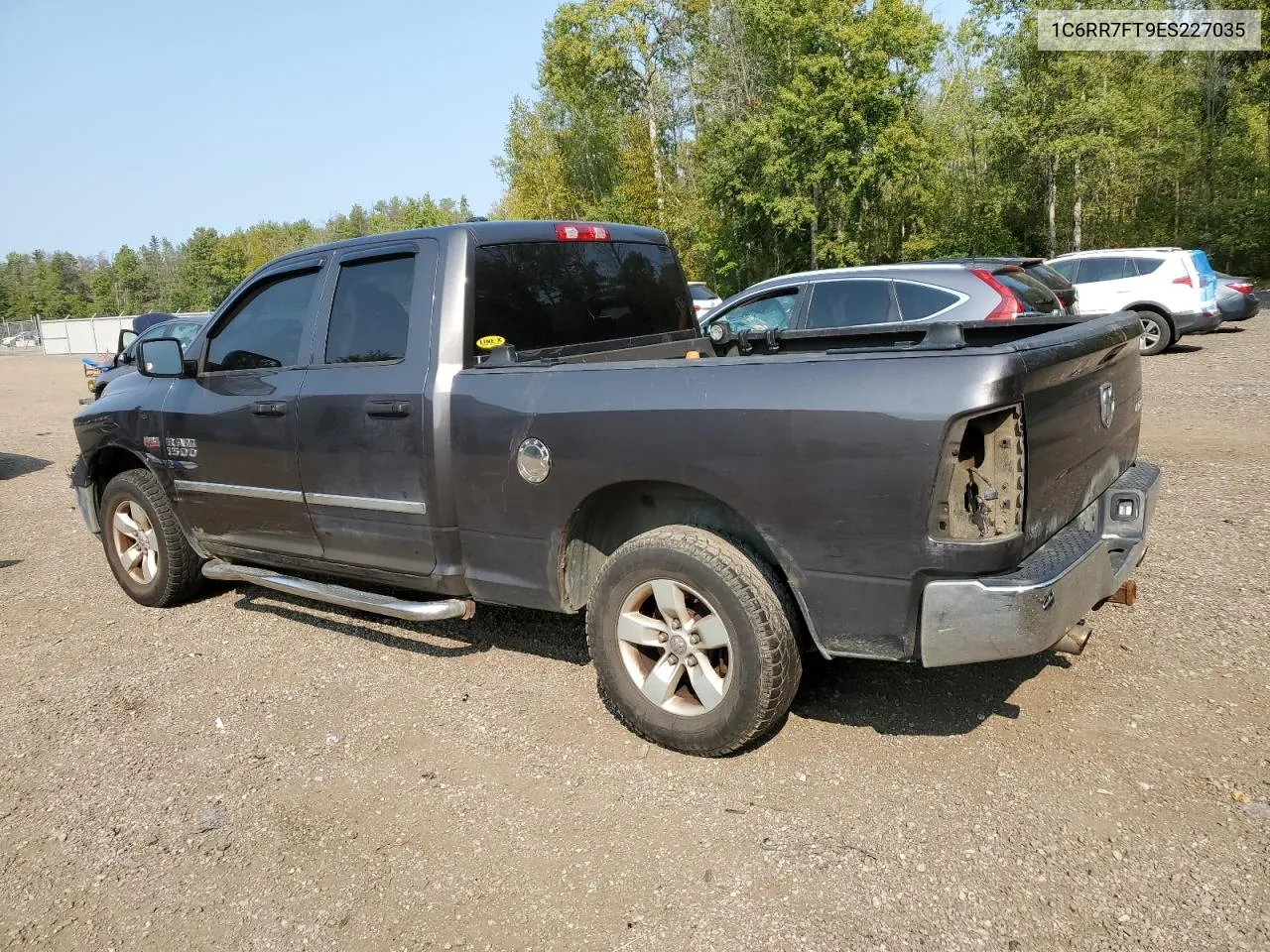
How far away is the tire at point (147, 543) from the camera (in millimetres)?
5184

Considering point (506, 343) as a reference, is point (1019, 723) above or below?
below

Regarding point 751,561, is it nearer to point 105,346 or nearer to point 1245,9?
point 1245,9

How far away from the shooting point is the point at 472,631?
477 centimetres

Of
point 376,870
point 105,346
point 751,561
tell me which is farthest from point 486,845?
point 105,346

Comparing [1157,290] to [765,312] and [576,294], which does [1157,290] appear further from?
[576,294]

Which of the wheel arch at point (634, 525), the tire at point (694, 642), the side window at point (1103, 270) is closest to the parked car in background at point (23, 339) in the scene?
the side window at point (1103, 270)

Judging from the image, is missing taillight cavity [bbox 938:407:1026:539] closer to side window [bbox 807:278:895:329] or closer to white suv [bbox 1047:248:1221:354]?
side window [bbox 807:278:895:329]

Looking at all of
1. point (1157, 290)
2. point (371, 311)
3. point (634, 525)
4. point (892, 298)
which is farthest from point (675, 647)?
point (1157, 290)

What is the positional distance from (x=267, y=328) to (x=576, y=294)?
1.62 meters

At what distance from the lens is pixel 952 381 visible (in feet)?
8.59

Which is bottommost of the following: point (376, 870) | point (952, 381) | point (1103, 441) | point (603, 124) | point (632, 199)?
point (376, 870)

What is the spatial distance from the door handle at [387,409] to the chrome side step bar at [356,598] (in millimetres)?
828

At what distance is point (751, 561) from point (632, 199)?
4170 cm

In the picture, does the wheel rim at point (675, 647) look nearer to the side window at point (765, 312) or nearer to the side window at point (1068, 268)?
the side window at point (765, 312)
